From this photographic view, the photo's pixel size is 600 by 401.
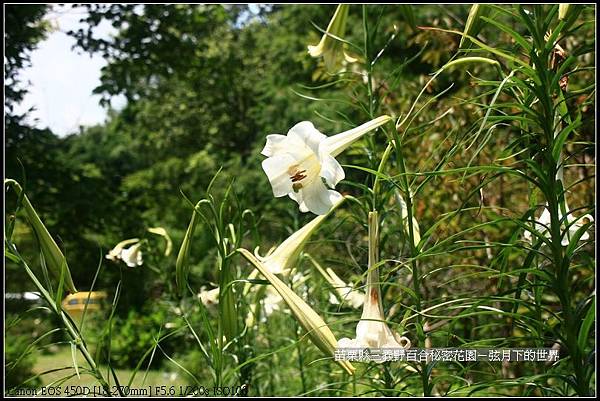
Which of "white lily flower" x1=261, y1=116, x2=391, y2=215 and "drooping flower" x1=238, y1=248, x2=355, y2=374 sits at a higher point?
"white lily flower" x1=261, y1=116, x2=391, y2=215

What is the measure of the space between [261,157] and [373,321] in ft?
13.9

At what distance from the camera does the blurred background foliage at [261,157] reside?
62.2 inches

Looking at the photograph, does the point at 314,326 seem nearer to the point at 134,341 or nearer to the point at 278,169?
the point at 278,169

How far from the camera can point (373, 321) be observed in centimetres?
83

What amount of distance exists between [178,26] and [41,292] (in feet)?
15.0

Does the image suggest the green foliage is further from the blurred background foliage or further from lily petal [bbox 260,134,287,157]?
lily petal [bbox 260,134,287,157]

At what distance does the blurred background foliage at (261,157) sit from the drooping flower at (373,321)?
0.15 ft

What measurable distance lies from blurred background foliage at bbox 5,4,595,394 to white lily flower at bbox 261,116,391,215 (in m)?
0.07

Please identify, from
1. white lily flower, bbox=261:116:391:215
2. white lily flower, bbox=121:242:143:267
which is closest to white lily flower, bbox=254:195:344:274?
white lily flower, bbox=261:116:391:215

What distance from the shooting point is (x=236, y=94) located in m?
11.4


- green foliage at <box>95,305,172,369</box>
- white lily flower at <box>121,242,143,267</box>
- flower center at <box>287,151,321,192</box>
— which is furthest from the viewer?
green foliage at <box>95,305,172,369</box>

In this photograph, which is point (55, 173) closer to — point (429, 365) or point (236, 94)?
point (429, 365)

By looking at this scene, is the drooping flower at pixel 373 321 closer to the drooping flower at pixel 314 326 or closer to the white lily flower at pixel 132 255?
the drooping flower at pixel 314 326

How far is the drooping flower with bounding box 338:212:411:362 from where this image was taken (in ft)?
2.70
